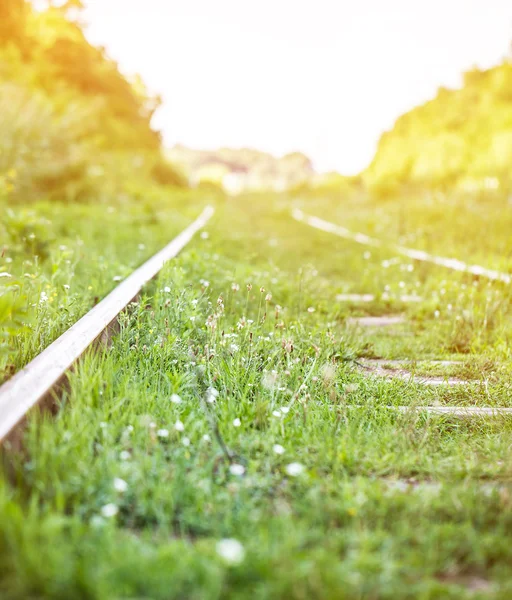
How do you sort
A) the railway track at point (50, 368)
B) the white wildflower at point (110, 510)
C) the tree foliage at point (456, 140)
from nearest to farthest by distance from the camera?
the white wildflower at point (110, 510) → the railway track at point (50, 368) → the tree foliage at point (456, 140)

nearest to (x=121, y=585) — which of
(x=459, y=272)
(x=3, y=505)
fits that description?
(x=3, y=505)

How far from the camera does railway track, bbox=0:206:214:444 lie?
2.01m

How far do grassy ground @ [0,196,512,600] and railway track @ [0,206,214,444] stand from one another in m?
0.08

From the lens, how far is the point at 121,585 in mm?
1538

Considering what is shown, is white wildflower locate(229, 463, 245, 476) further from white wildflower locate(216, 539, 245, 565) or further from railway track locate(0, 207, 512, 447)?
railway track locate(0, 207, 512, 447)

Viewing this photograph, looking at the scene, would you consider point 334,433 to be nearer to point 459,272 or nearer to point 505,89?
point 459,272

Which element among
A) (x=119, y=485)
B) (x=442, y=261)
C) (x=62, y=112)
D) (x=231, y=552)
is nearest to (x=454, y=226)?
(x=442, y=261)

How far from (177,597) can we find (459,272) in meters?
5.63

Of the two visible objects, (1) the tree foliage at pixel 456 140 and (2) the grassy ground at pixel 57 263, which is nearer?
(2) the grassy ground at pixel 57 263

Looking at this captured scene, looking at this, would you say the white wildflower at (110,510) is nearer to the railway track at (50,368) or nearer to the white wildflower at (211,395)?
the railway track at (50,368)

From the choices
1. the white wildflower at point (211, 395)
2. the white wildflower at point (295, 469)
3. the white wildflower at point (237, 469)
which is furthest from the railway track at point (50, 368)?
the white wildflower at point (295, 469)

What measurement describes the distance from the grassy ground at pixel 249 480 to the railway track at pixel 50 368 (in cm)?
8

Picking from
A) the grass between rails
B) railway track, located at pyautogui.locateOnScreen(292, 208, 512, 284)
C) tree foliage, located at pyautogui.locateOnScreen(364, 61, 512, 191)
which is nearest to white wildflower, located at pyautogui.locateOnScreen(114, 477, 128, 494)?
railway track, located at pyautogui.locateOnScreen(292, 208, 512, 284)

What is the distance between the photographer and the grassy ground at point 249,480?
1595mm
